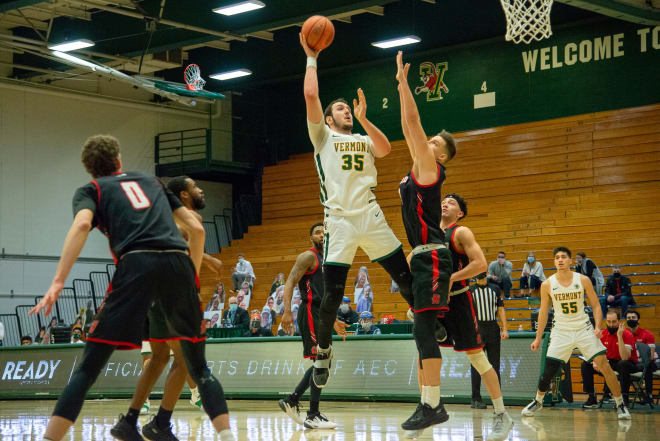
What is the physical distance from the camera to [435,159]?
6.90 meters

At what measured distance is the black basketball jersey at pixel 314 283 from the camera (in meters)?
9.27

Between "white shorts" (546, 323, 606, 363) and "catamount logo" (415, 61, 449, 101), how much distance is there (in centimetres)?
1689

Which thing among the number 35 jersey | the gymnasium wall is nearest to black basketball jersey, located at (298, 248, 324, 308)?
the number 35 jersey

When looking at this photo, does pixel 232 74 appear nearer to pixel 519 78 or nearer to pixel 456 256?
pixel 519 78

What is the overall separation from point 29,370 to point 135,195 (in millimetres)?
12067

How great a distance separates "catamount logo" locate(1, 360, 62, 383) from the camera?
15891 millimetres

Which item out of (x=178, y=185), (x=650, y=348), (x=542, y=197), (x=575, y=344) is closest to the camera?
(x=178, y=185)

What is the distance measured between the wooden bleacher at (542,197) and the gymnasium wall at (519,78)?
2.15 feet

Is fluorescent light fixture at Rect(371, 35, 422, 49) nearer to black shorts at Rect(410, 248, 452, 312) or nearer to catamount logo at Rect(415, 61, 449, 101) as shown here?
catamount logo at Rect(415, 61, 449, 101)

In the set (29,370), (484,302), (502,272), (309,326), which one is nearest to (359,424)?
(309,326)

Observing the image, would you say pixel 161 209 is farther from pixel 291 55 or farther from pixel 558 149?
pixel 291 55

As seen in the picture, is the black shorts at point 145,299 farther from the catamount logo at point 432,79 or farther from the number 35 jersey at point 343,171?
the catamount logo at point 432,79

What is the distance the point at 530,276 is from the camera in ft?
62.4

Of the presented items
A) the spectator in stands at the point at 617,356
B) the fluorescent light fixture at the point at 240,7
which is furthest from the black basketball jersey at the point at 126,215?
the fluorescent light fixture at the point at 240,7
